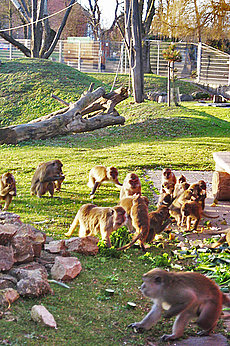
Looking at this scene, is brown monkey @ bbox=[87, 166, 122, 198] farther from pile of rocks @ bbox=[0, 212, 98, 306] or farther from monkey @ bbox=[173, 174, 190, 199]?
pile of rocks @ bbox=[0, 212, 98, 306]

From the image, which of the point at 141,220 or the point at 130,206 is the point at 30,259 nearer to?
the point at 141,220

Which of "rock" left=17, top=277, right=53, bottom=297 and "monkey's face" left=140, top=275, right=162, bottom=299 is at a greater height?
"monkey's face" left=140, top=275, right=162, bottom=299

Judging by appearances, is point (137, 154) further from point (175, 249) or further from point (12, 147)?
point (175, 249)

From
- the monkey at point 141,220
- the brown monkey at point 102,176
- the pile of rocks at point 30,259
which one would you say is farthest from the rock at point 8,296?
the brown monkey at point 102,176

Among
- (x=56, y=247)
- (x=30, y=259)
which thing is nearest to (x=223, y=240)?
(x=56, y=247)

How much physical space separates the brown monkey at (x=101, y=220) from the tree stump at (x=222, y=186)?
3965mm

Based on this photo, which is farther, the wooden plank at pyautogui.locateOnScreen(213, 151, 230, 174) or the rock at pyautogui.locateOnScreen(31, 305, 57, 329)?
the wooden plank at pyautogui.locateOnScreen(213, 151, 230, 174)

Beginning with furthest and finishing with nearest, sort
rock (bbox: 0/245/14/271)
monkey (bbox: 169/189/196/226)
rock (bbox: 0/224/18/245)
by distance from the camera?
monkey (bbox: 169/189/196/226) < rock (bbox: 0/224/18/245) < rock (bbox: 0/245/14/271)

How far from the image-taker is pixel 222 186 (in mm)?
10406

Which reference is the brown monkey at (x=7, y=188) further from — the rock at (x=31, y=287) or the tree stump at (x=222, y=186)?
the rock at (x=31, y=287)

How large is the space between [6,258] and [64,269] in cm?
70

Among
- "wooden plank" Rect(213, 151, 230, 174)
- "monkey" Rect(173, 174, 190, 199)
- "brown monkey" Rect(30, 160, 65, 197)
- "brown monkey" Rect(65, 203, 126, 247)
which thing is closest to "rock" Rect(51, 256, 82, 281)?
"brown monkey" Rect(65, 203, 126, 247)

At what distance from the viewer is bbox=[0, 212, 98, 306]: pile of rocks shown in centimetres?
504

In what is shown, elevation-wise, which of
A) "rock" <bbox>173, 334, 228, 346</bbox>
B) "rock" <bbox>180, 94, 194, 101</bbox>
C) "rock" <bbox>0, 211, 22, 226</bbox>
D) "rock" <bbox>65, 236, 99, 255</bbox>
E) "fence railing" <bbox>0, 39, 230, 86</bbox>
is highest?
"fence railing" <bbox>0, 39, 230, 86</bbox>
